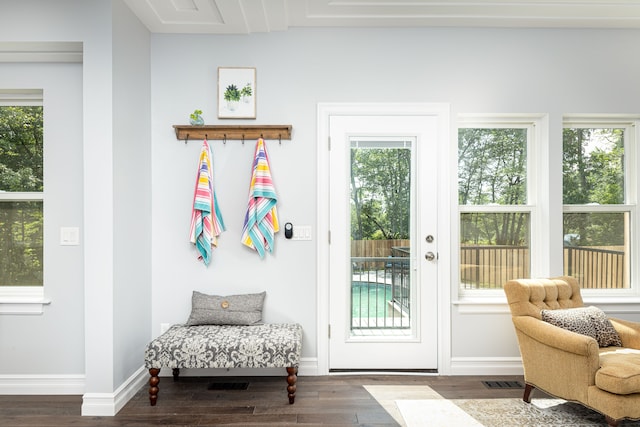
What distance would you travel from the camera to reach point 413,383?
285 centimetres

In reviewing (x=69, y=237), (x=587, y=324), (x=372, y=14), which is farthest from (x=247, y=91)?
(x=587, y=324)

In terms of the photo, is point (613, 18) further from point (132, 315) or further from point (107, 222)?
point (132, 315)

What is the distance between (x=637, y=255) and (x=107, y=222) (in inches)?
159

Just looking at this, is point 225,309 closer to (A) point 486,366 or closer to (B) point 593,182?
(A) point 486,366

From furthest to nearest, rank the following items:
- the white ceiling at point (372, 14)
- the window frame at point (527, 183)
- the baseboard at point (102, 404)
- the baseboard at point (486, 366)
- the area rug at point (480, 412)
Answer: the window frame at point (527, 183) → the baseboard at point (486, 366) → the white ceiling at point (372, 14) → the baseboard at point (102, 404) → the area rug at point (480, 412)

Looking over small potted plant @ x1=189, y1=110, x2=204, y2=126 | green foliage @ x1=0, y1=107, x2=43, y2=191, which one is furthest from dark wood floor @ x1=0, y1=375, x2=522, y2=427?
small potted plant @ x1=189, y1=110, x2=204, y2=126

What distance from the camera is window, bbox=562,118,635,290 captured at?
3172mm

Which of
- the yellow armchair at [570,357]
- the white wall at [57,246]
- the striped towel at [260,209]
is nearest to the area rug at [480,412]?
the yellow armchair at [570,357]

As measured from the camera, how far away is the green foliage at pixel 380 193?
A: 3.07 m

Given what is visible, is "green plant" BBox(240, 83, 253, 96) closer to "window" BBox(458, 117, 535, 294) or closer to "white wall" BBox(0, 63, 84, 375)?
"white wall" BBox(0, 63, 84, 375)

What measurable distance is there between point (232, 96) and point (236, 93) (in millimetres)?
39

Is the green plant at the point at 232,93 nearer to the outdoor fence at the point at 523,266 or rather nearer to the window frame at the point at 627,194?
the outdoor fence at the point at 523,266

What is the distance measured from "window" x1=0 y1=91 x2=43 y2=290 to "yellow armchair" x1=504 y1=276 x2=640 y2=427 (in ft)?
11.2

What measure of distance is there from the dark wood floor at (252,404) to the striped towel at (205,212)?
0.97 m
